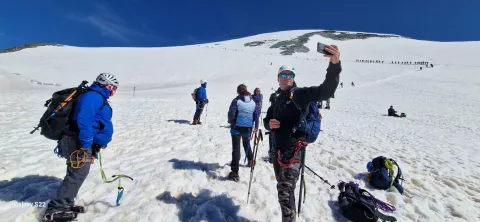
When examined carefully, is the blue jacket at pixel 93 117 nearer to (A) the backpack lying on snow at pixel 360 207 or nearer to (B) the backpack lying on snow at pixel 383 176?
(A) the backpack lying on snow at pixel 360 207

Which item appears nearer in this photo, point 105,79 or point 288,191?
point 288,191

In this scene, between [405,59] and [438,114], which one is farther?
[405,59]

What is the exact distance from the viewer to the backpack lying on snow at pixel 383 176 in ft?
18.8

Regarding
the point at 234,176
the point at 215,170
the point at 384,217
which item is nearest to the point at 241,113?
the point at 234,176

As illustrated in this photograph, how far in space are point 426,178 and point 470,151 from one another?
532 cm

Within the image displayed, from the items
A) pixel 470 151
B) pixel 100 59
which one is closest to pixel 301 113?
pixel 470 151

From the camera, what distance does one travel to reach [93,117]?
3.91 metres

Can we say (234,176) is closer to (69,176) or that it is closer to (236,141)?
(236,141)

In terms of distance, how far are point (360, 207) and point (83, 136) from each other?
452 centimetres

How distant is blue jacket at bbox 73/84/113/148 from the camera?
3791 mm

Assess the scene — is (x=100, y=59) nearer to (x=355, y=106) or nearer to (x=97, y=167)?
(x=355, y=106)

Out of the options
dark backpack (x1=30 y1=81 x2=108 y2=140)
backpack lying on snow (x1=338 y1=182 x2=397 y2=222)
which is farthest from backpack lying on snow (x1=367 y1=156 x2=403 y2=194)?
dark backpack (x1=30 y1=81 x2=108 y2=140)

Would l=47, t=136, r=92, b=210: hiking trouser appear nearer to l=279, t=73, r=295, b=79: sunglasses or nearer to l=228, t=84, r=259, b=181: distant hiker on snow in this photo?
l=228, t=84, r=259, b=181: distant hiker on snow

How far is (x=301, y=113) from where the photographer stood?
3.58 metres
